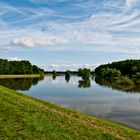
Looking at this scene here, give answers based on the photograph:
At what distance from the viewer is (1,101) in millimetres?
22484

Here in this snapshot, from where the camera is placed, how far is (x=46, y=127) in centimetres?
1802

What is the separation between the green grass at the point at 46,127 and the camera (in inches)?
650

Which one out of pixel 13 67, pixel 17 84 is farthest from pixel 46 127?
pixel 13 67

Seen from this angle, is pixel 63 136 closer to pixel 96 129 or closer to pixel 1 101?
pixel 96 129

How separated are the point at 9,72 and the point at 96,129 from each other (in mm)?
156901

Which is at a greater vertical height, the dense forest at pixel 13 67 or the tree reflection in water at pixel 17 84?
the dense forest at pixel 13 67

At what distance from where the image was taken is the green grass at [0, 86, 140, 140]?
1652 cm

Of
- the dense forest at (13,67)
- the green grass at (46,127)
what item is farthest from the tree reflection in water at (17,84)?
the dense forest at (13,67)

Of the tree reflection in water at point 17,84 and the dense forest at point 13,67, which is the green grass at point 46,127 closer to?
the tree reflection in water at point 17,84

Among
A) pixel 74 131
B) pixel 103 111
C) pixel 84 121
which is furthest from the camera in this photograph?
pixel 103 111

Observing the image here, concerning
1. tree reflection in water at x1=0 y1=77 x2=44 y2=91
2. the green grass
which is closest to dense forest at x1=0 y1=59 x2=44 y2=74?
tree reflection in water at x1=0 y1=77 x2=44 y2=91

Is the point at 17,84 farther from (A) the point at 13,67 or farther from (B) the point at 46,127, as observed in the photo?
(A) the point at 13,67

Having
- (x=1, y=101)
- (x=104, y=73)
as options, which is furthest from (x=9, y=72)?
(x=1, y=101)

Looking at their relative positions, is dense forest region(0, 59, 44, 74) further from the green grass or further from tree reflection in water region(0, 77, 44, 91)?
the green grass
